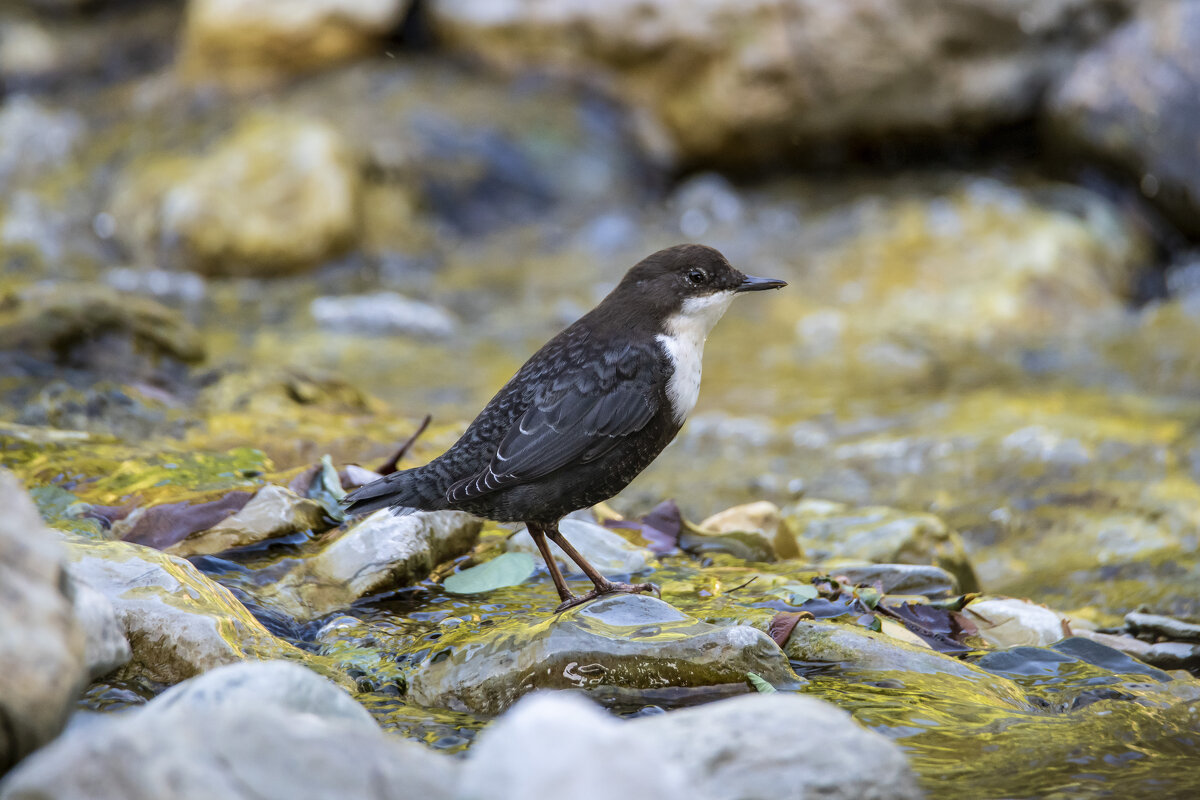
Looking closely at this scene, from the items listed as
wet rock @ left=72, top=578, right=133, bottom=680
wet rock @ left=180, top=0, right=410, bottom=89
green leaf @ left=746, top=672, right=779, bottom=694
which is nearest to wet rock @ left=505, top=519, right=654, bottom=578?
green leaf @ left=746, top=672, right=779, bottom=694

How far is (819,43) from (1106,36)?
2380 mm

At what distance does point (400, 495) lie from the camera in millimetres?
3584

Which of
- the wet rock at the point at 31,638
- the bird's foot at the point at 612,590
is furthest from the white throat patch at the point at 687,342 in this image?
the wet rock at the point at 31,638

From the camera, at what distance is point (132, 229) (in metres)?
9.33

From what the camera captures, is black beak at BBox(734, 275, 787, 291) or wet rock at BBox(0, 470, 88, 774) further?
black beak at BBox(734, 275, 787, 291)

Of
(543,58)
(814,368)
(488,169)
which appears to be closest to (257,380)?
(814,368)

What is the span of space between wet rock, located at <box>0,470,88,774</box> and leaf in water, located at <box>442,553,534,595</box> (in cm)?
169

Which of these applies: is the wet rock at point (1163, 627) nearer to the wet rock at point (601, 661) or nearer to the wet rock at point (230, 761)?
the wet rock at point (601, 661)

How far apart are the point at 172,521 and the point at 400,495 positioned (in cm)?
86

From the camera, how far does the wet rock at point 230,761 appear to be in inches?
74.4

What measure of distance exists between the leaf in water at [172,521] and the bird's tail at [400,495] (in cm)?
58

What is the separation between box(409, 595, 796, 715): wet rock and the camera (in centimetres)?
299

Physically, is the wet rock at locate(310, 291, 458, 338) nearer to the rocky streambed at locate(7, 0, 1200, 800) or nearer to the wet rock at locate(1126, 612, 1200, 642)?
the rocky streambed at locate(7, 0, 1200, 800)

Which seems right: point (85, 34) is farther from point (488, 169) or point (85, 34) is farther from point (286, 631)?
point (286, 631)
